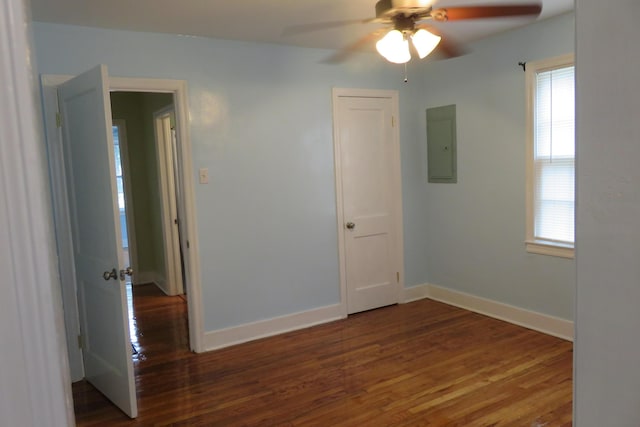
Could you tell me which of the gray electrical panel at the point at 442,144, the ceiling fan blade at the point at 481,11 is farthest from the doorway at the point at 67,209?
the gray electrical panel at the point at 442,144

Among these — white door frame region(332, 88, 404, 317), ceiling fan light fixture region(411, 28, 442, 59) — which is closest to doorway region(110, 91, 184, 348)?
white door frame region(332, 88, 404, 317)

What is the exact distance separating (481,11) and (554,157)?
1786 millimetres

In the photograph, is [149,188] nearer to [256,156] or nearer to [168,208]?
[168,208]

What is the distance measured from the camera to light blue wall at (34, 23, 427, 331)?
144 inches

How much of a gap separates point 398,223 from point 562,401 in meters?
2.37

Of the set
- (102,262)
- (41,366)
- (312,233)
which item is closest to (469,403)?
(312,233)

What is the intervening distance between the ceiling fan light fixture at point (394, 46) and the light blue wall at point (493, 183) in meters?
1.74

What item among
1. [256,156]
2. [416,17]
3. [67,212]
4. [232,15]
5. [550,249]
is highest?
[232,15]

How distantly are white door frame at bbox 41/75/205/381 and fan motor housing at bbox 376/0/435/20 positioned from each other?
1.90 meters

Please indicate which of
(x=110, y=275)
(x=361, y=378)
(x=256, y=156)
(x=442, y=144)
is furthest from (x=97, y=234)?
(x=442, y=144)

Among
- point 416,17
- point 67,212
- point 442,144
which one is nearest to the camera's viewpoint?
point 416,17

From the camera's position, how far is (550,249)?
385 centimetres

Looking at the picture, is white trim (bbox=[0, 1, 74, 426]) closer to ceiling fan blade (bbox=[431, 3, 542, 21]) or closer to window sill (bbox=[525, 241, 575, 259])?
ceiling fan blade (bbox=[431, 3, 542, 21])

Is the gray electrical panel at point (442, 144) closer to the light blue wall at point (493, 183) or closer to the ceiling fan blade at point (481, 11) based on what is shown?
the light blue wall at point (493, 183)
